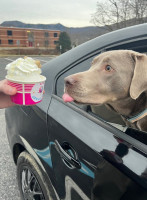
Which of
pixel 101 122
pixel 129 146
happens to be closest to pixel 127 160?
pixel 129 146

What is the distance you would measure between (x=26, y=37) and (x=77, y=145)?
262 ft

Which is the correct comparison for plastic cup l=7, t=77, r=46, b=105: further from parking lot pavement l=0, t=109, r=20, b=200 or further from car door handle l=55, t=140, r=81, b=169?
parking lot pavement l=0, t=109, r=20, b=200

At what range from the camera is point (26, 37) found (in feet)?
248

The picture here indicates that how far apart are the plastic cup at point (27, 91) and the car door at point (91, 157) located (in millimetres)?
291

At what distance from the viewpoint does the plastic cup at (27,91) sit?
1.47m

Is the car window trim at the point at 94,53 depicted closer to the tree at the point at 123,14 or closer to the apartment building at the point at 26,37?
the tree at the point at 123,14

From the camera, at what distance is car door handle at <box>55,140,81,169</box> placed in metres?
1.47

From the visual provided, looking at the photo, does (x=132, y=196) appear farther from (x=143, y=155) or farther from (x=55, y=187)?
(x=55, y=187)

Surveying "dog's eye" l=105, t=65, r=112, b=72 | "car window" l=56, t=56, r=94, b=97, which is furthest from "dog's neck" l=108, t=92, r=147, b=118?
"car window" l=56, t=56, r=94, b=97

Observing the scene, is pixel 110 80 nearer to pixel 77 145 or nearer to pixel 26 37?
pixel 77 145

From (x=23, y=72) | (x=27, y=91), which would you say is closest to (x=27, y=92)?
(x=27, y=91)

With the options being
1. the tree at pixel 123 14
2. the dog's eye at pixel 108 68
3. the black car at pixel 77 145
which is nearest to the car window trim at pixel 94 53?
the black car at pixel 77 145

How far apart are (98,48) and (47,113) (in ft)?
2.47

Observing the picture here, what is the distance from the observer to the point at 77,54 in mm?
1915
